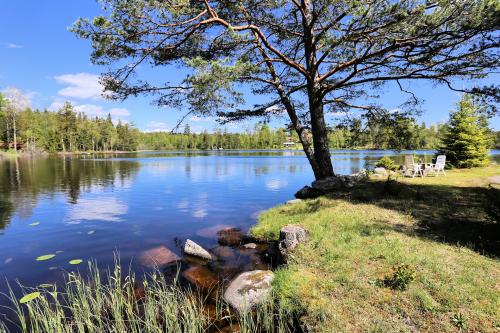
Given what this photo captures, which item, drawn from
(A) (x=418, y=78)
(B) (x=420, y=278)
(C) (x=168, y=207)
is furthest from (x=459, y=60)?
(C) (x=168, y=207)

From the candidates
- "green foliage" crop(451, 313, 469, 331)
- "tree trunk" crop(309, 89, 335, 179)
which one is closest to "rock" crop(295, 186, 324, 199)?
"tree trunk" crop(309, 89, 335, 179)

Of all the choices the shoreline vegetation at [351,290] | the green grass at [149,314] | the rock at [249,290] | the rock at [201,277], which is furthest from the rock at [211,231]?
the rock at [249,290]

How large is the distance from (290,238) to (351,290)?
2.08m

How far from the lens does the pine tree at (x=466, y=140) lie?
21.4 meters

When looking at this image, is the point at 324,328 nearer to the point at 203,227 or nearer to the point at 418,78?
the point at 203,227

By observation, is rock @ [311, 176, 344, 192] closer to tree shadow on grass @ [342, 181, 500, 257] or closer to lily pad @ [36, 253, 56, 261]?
tree shadow on grass @ [342, 181, 500, 257]

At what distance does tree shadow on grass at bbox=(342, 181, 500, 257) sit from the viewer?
6.26 m

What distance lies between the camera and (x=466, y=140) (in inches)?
845

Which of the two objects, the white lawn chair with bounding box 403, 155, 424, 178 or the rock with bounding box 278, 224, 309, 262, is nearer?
the rock with bounding box 278, 224, 309, 262

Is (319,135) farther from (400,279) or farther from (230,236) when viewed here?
(400,279)

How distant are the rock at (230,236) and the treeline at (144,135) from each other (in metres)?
4.19

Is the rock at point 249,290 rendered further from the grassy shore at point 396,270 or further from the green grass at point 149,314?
the grassy shore at point 396,270

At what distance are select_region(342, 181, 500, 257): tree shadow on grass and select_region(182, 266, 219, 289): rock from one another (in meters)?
4.72

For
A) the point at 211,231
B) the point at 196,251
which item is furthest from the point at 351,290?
the point at 211,231
